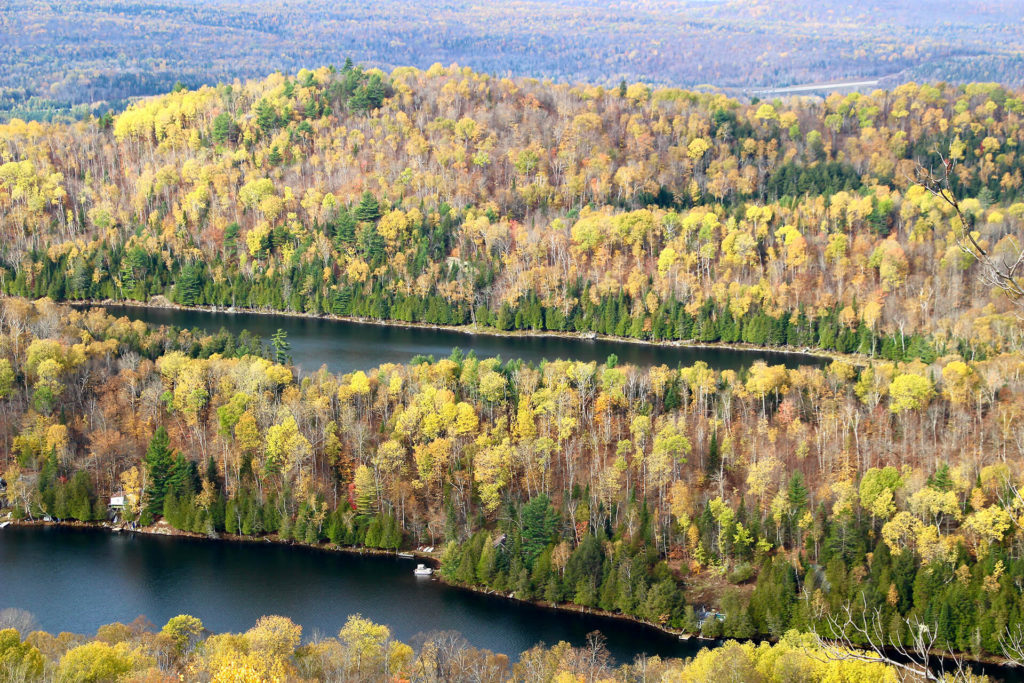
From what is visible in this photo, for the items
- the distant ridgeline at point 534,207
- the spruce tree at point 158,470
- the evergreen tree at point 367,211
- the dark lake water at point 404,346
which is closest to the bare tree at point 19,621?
the spruce tree at point 158,470

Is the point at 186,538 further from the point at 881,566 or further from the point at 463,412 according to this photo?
the point at 881,566

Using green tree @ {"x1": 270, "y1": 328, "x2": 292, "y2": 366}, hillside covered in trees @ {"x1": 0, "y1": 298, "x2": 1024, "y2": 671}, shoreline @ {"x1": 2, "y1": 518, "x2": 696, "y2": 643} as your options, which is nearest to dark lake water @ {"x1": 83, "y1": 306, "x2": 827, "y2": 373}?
green tree @ {"x1": 270, "y1": 328, "x2": 292, "y2": 366}

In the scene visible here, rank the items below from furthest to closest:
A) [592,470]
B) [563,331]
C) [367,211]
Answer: [367,211] → [563,331] → [592,470]

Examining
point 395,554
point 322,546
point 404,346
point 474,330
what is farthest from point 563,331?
point 322,546

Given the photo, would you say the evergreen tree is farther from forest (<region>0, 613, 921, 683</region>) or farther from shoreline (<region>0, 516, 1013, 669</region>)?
forest (<region>0, 613, 921, 683</region>)

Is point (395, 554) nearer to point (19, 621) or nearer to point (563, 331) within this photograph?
point (19, 621)

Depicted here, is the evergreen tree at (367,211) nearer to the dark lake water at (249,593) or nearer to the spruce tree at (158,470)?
the spruce tree at (158,470)

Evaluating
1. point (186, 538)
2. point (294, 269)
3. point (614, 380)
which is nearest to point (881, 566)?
point (614, 380)
